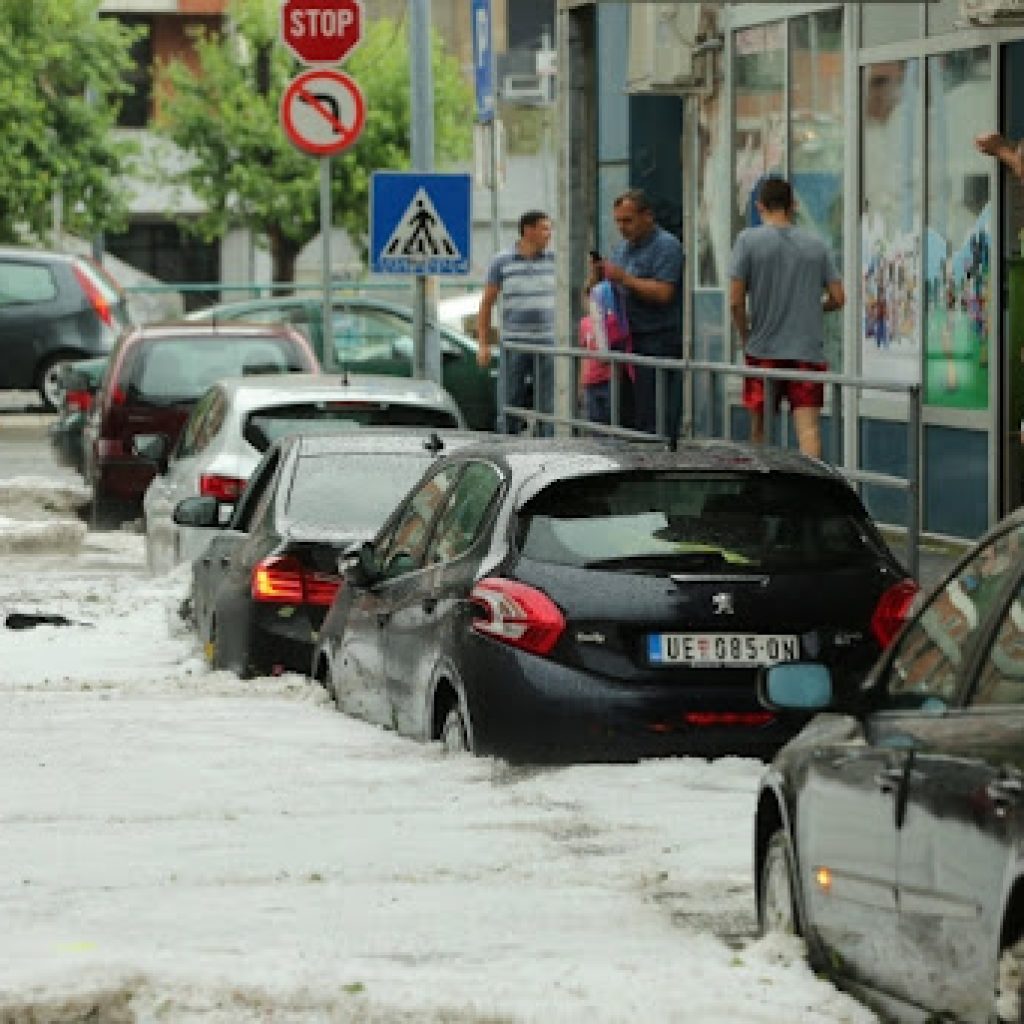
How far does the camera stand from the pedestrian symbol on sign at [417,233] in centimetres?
2642

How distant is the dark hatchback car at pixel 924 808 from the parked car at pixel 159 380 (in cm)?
1756

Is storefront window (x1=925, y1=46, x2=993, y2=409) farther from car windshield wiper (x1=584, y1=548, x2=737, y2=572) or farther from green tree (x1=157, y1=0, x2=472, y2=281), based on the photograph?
green tree (x1=157, y1=0, x2=472, y2=281)

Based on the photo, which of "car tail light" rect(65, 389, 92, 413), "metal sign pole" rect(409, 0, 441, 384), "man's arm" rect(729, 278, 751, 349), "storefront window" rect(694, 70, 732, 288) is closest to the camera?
"man's arm" rect(729, 278, 751, 349)

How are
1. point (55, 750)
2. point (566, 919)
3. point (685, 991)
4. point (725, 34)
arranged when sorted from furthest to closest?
point (725, 34) < point (55, 750) < point (566, 919) < point (685, 991)

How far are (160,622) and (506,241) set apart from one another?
66.3 meters

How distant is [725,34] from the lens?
25312mm

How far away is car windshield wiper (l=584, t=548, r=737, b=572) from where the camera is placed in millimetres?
11570

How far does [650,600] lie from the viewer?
11.5m

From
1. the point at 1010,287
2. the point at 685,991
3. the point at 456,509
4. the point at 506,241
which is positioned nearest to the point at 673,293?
the point at 1010,287

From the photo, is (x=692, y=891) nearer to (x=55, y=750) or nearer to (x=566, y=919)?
(x=566, y=919)

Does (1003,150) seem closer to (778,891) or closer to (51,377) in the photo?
(778,891)

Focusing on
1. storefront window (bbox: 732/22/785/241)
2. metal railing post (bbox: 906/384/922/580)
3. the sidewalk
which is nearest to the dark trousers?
the sidewalk

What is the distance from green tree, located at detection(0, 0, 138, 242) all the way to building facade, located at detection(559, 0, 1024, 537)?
35.4 metres

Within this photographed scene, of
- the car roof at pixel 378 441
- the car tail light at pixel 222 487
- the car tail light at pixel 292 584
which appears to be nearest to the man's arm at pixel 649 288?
the car tail light at pixel 222 487
